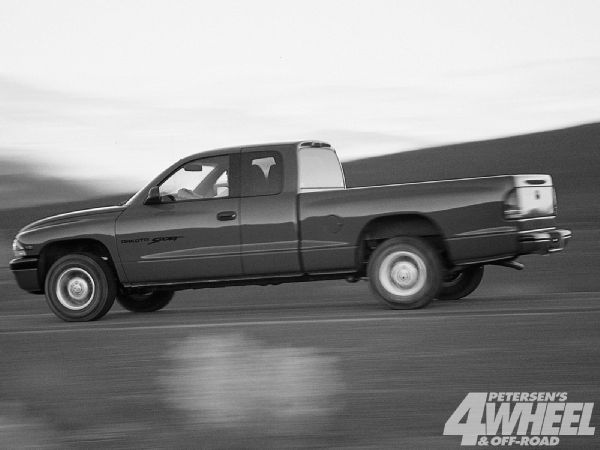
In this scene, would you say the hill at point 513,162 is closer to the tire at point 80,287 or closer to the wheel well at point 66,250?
the wheel well at point 66,250

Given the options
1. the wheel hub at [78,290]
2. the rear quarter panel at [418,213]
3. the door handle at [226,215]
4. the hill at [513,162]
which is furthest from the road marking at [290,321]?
the hill at [513,162]

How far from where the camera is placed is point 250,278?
11820mm

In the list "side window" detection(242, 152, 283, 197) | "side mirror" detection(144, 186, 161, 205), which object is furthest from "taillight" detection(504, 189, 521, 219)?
"side mirror" detection(144, 186, 161, 205)

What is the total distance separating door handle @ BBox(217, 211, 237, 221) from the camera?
11.7 meters

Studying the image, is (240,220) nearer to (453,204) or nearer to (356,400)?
(453,204)

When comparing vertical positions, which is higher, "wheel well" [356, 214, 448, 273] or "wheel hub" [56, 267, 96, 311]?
"wheel well" [356, 214, 448, 273]

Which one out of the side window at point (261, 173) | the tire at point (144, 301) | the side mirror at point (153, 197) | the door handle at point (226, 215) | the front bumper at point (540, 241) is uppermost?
the side window at point (261, 173)

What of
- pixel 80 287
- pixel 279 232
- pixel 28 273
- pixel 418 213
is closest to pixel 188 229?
pixel 279 232

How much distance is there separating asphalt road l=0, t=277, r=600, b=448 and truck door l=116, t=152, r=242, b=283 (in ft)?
1.82

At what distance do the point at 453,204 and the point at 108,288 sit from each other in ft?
12.9

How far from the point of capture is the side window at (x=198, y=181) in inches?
471

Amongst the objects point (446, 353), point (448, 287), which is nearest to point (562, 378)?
point (446, 353)

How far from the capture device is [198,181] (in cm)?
1209

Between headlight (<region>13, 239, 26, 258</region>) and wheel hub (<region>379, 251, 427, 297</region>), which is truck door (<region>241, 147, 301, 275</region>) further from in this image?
headlight (<region>13, 239, 26, 258</region>)
